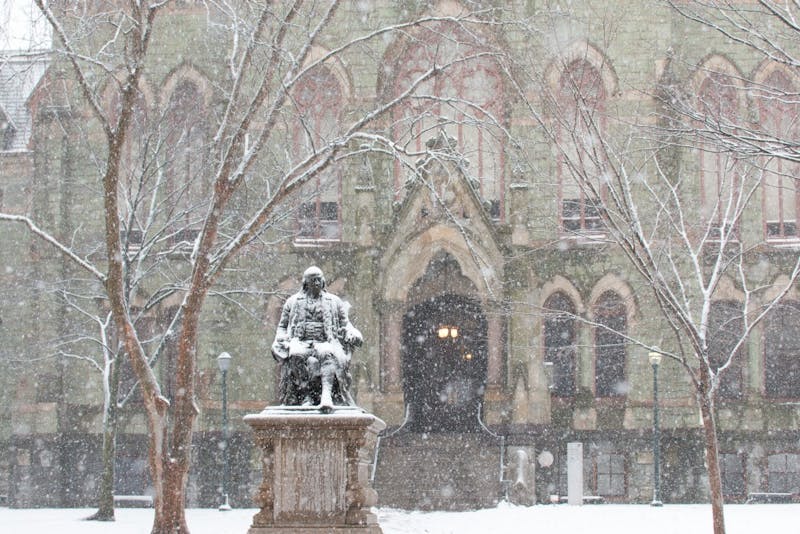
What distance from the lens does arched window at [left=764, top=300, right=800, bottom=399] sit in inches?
1134

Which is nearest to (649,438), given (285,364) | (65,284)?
(65,284)

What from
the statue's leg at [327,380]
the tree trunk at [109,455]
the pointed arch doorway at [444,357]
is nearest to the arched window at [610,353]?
the pointed arch doorway at [444,357]

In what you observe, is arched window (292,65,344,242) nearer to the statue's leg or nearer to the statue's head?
the statue's head

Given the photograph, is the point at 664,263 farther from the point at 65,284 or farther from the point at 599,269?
the point at 65,284

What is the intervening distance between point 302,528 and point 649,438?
17350 millimetres

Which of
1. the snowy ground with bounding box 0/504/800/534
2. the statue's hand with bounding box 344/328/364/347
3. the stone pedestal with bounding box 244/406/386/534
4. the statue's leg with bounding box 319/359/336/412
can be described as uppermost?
the statue's hand with bounding box 344/328/364/347

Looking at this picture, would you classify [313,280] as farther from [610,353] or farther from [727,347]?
[727,347]

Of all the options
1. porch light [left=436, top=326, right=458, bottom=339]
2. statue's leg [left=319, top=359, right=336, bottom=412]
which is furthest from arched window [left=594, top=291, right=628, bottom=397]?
statue's leg [left=319, top=359, right=336, bottom=412]

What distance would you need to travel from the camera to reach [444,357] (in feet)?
101

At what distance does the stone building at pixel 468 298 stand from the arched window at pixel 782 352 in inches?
2.1

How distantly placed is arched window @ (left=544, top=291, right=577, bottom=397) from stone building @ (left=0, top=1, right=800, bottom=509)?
50 millimetres

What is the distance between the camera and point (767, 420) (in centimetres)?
2848

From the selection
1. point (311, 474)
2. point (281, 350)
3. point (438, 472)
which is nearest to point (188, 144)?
point (438, 472)

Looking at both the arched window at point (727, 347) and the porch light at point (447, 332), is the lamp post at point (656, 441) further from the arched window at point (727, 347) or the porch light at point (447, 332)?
the porch light at point (447, 332)
